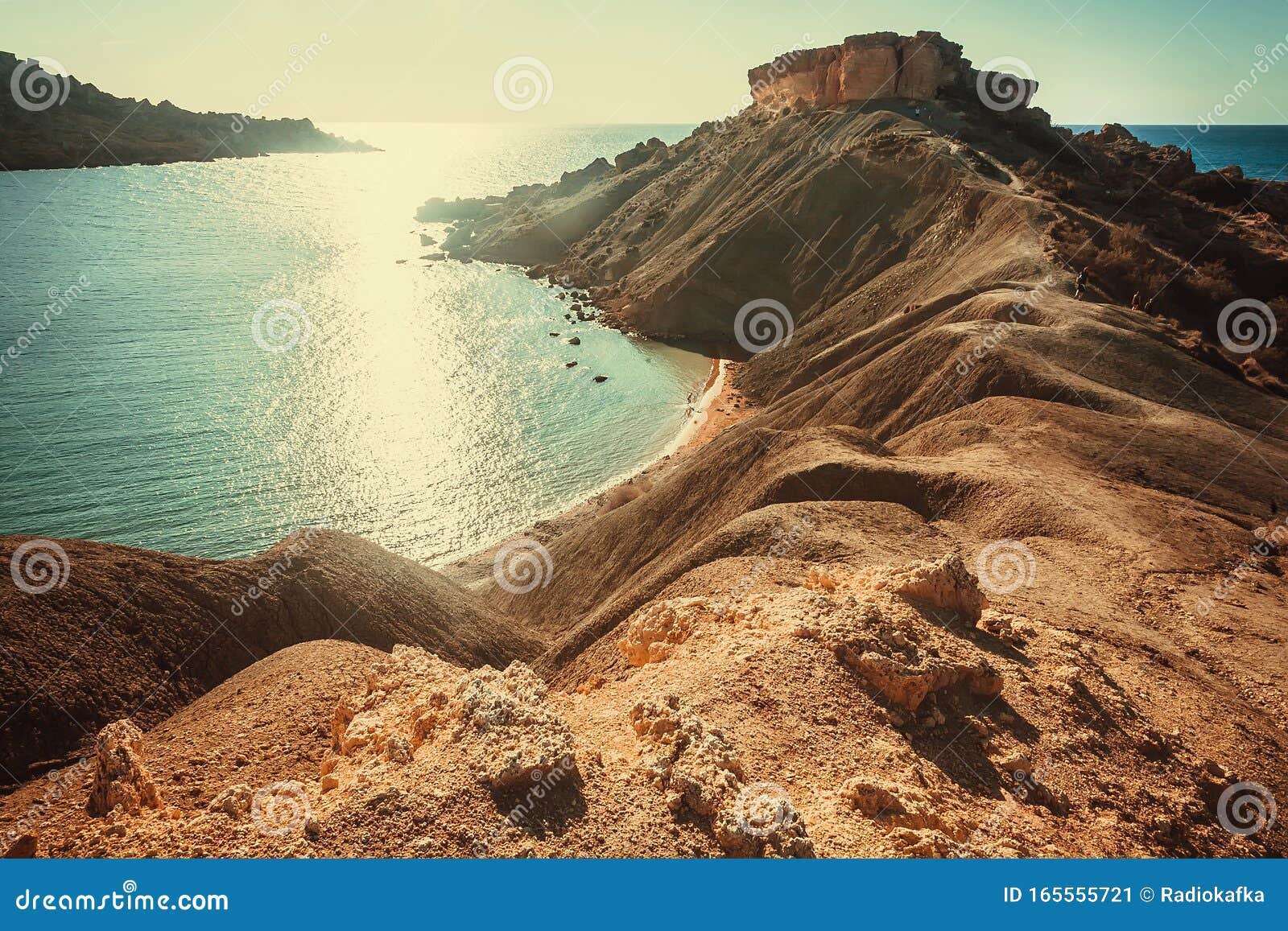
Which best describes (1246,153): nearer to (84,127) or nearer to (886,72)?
(886,72)

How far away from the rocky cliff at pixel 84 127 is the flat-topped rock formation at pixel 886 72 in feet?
417

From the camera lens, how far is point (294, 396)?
147 feet

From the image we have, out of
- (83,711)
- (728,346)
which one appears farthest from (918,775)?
(728,346)

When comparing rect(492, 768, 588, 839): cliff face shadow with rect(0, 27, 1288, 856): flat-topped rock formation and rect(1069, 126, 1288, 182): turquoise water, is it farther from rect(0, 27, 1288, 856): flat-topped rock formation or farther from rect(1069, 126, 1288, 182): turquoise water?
rect(1069, 126, 1288, 182): turquoise water

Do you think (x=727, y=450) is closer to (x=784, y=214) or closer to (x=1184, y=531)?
(x=1184, y=531)

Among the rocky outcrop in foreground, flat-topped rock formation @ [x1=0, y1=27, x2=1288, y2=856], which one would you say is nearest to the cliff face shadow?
flat-topped rock formation @ [x1=0, y1=27, x2=1288, y2=856]

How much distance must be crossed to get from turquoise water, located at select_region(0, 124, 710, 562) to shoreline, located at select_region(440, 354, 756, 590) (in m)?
0.92

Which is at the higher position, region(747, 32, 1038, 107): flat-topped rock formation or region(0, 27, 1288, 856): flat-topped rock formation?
region(747, 32, 1038, 107): flat-topped rock formation

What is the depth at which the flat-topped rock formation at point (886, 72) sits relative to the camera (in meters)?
64.4

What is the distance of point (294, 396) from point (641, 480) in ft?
78.4

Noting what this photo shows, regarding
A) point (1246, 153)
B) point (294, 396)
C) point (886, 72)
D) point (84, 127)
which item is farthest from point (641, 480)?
point (1246, 153)

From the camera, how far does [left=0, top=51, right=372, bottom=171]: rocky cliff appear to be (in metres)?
122

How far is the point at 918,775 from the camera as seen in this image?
8.19 metres

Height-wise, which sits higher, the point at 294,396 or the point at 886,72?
the point at 886,72
